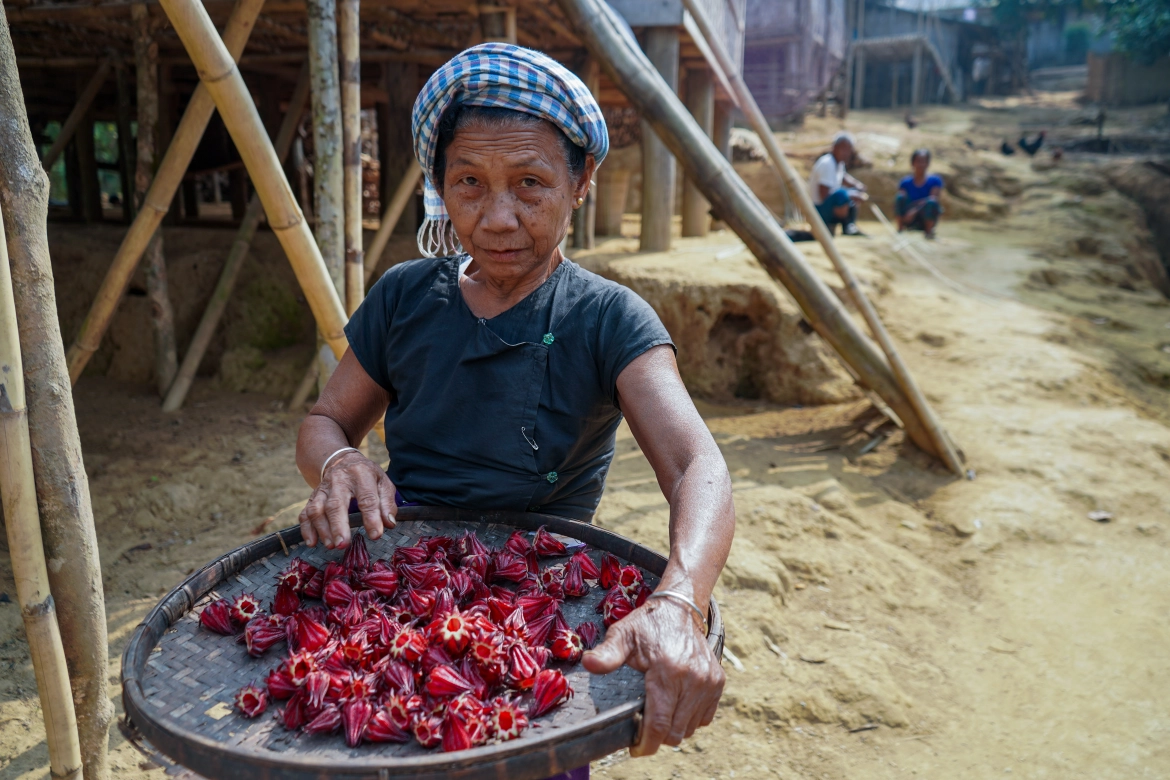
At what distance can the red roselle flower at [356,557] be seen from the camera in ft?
4.89

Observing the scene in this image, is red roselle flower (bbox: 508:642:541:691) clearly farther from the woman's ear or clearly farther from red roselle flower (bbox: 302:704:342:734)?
the woman's ear

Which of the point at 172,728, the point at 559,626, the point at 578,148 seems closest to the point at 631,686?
the point at 559,626

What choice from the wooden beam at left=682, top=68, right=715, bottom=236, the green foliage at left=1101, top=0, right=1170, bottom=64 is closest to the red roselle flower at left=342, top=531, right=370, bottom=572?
the wooden beam at left=682, top=68, right=715, bottom=236

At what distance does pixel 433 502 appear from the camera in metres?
1.74

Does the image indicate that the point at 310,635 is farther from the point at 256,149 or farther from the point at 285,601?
the point at 256,149

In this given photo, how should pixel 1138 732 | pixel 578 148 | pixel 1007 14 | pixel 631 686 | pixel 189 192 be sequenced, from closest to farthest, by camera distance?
pixel 631 686 < pixel 578 148 < pixel 1138 732 < pixel 189 192 < pixel 1007 14

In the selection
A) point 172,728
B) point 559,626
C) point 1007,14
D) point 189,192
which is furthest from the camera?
point 1007,14

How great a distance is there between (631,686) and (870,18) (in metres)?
27.5

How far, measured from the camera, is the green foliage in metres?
18.6

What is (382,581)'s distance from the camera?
1.44 meters

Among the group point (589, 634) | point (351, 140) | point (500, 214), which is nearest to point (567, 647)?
point (589, 634)

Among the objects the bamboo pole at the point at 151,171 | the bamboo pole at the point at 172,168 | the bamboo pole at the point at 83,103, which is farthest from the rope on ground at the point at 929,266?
the bamboo pole at the point at 83,103

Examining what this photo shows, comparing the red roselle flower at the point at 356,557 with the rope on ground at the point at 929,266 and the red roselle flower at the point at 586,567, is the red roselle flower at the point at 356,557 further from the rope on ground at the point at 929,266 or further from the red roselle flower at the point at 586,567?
the rope on ground at the point at 929,266

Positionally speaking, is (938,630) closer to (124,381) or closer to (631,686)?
(631,686)
